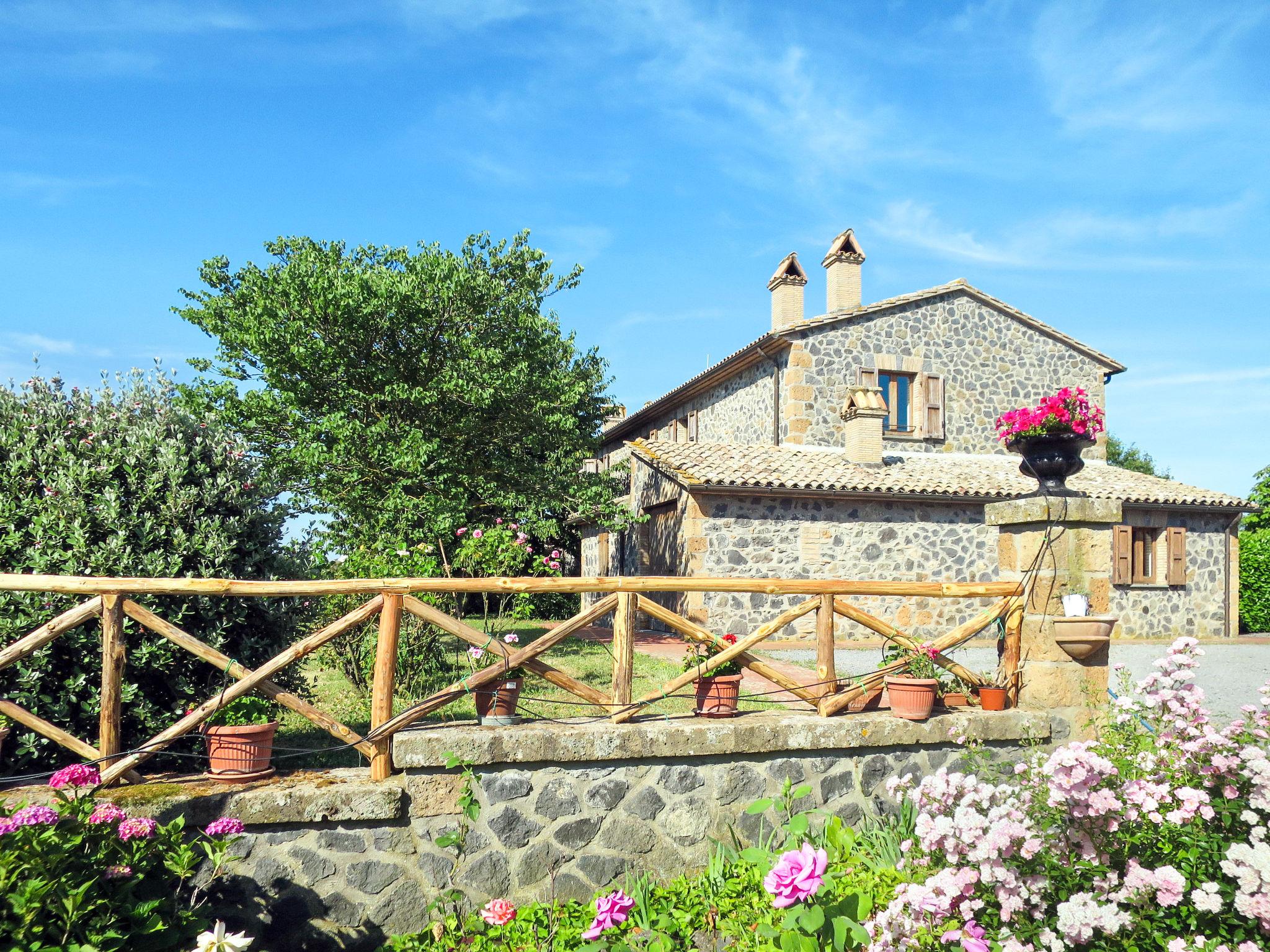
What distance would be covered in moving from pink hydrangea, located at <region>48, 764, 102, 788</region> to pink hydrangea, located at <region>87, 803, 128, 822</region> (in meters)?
0.41

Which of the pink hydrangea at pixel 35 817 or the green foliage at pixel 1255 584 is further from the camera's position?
the green foliage at pixel 1255 584

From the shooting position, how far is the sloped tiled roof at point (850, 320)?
16.9 metres

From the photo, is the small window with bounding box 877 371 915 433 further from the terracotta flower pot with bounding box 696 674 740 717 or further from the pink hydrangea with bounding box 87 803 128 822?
the pink hydrangea with bounding box 87 803 128 822

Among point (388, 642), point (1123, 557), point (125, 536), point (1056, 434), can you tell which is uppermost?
point (1056, 434)

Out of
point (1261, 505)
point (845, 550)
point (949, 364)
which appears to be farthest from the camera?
point (1261, 505)

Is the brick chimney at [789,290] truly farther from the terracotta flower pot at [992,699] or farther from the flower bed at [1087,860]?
the flower bed at [1087,860]

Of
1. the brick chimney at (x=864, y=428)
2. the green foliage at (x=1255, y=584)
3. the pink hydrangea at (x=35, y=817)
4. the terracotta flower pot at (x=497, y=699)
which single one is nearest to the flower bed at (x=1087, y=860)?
the terracotta flower pot at (x=497, y=699)

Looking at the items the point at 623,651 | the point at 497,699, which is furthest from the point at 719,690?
the point at 497,699

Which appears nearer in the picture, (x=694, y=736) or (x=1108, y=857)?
(x=1108, y=857)

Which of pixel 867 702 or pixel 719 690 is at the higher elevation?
pixel 719 690

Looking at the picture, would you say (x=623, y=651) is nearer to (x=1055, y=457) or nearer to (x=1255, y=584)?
(x=1055, y=457)

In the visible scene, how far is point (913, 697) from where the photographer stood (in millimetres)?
5020

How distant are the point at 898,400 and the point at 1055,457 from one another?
13027 millimetres

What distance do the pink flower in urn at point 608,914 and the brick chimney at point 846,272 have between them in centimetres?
1614
